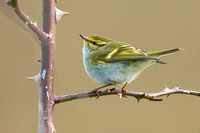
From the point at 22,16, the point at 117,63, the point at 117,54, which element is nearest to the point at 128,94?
the point at 22,16

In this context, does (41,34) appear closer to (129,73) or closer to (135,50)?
Result: (129,73)

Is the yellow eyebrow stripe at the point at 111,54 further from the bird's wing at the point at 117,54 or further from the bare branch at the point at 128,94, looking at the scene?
the bare branch at the point at 128,94

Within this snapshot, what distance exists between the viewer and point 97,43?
2.30 metres

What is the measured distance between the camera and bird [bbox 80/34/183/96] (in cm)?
195

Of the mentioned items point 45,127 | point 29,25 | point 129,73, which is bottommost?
point 45,127

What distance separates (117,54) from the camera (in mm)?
2088

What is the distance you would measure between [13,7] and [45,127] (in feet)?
1.51

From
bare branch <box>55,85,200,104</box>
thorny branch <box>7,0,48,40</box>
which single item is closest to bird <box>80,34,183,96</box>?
bare branch <box>55,85,200,104</box>

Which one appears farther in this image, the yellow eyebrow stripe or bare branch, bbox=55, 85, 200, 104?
the yellow eyebrow stripe

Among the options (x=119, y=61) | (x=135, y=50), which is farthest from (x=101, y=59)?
(x=135, y=50)

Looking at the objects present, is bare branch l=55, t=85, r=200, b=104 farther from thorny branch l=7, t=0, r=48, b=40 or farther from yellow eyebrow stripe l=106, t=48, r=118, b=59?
yellow eyebrow stripe l=106, t=48, r=118, b=59

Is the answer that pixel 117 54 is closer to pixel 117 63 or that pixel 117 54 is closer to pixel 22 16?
pixel 117 63

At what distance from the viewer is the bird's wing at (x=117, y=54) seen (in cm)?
201

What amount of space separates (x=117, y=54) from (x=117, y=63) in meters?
0.11
